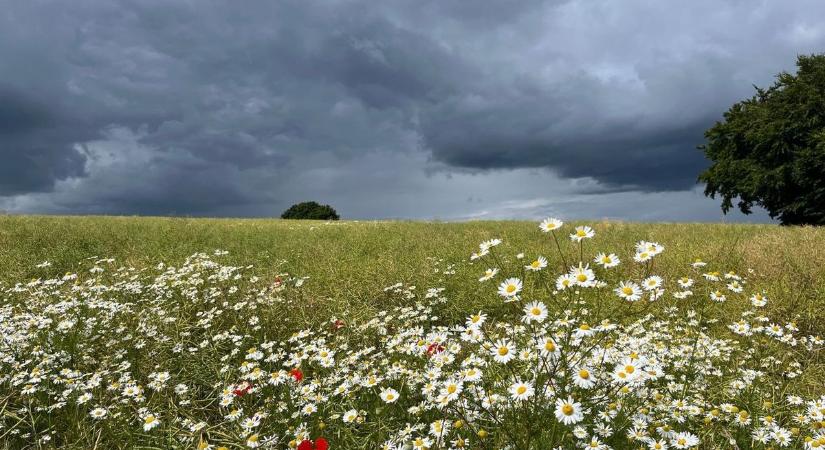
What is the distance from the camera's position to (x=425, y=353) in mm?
4469

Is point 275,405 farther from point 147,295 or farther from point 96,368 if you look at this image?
point 147,295

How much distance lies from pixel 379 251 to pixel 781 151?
2635 centimetres

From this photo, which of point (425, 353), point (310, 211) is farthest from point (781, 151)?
point (310, 211)

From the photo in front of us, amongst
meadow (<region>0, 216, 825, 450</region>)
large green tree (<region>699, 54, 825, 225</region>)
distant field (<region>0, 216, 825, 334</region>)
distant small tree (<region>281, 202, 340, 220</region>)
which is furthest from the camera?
distant small tree (<region>281, 202, 340, 220</region>)

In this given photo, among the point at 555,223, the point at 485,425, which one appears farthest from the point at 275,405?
the point at 555,223

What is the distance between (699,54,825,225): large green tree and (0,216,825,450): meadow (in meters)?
20.8

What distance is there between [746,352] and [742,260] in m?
3.98

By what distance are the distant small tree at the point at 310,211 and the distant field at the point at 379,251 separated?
35.0m

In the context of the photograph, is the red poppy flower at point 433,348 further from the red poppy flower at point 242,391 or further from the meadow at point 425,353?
the red poppy flower at point 242,391

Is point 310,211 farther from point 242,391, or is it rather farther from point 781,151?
point 242,391

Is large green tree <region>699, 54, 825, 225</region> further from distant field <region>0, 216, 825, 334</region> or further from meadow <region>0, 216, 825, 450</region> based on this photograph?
meadow <region>0, 216, 825, 450</region>

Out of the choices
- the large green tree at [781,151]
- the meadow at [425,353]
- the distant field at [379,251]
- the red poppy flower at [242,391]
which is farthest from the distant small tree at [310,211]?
the red poppy flower at [242,391]

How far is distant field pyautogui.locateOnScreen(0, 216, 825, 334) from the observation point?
7.50m

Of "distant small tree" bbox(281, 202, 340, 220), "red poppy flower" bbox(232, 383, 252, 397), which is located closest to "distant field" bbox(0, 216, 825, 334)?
"red poppy flower" bbox(232, 383, 252, 397)
